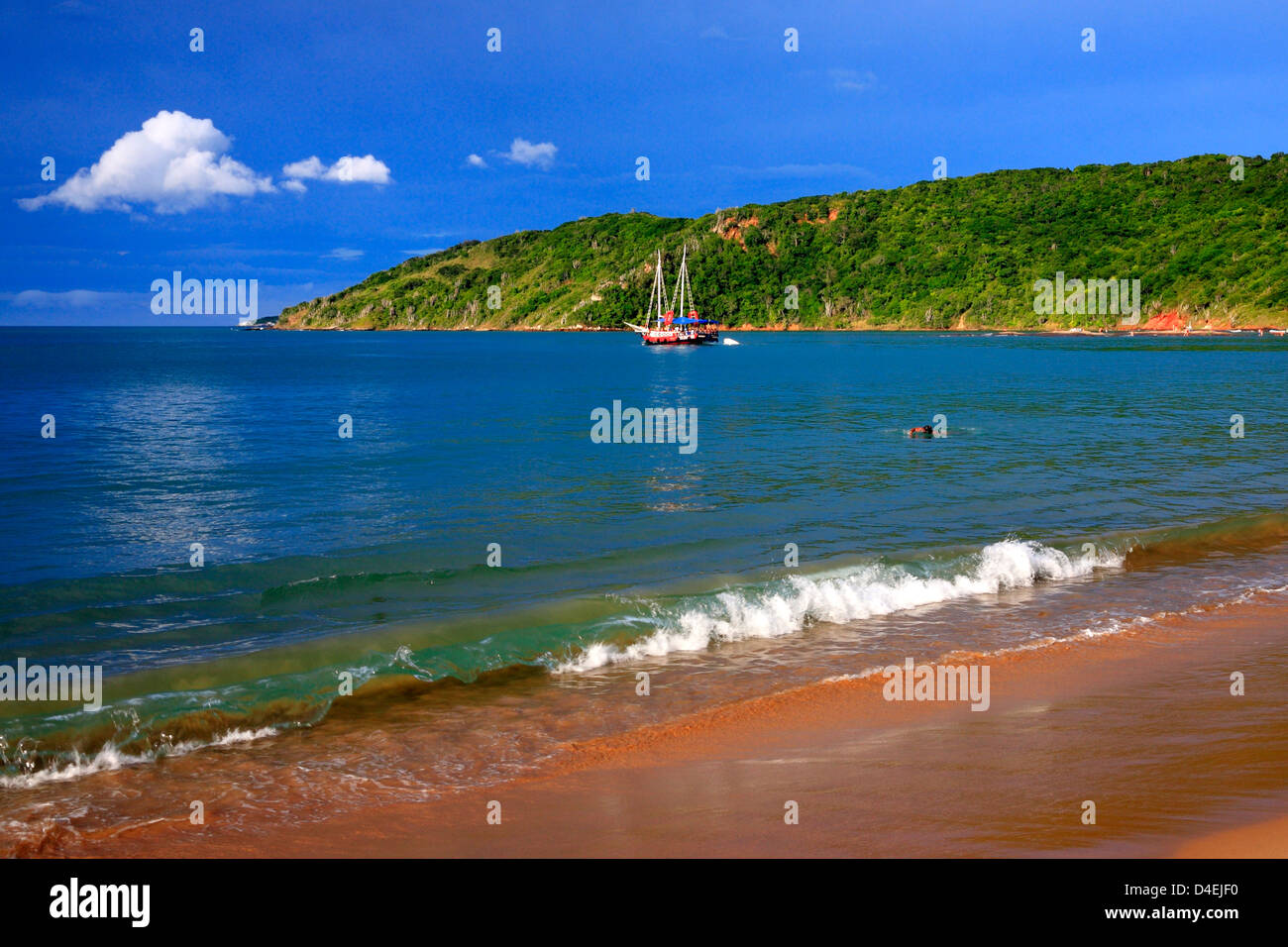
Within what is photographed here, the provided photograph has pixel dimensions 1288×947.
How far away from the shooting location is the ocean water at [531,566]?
883cm

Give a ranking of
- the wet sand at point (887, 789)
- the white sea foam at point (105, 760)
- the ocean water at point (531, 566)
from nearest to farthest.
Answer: the wet sand at point (887, 789)
the white sea foam at point (105, 760)
the ocean water at point (531, 566)

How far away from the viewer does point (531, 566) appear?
14.4 m

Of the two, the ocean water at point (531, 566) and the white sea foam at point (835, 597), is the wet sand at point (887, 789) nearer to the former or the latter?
the ocean water at point (531, 566)

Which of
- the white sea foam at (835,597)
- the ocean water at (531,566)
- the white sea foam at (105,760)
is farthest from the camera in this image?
the white sea foam at (835,597)

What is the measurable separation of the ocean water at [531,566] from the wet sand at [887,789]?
784mm

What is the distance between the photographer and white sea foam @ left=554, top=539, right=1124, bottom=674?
11.0 meters

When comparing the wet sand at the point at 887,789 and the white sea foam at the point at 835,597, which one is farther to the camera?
the white sea foam at the point at 835,597

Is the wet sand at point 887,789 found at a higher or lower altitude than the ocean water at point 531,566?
lower

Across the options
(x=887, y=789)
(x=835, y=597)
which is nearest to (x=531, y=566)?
(x=835, y=597)

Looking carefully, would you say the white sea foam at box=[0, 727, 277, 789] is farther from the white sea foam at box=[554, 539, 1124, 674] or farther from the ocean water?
the white sea foam at box=[554, 539, 1124, 674]

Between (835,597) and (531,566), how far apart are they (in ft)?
16.1

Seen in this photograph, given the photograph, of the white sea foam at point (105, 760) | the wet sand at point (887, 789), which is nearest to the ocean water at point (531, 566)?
the white sea foam at point (105, 760)

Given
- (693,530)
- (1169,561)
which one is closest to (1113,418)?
(1169,561)
